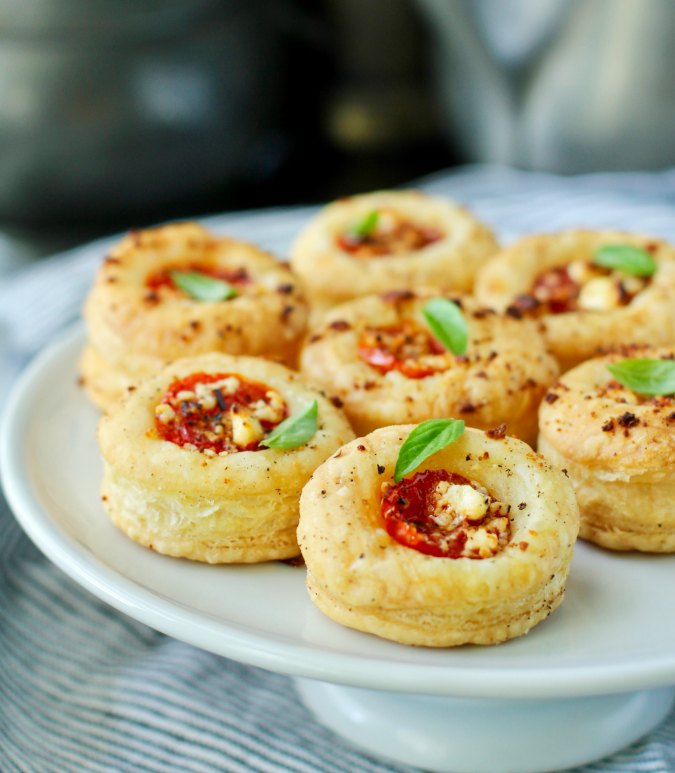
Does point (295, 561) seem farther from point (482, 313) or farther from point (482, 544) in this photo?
point (482, 313)

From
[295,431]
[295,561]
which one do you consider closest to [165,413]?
[295,431]

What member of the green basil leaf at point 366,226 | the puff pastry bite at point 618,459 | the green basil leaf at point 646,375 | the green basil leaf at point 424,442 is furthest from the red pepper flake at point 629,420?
the green basil leaf at point 366,226

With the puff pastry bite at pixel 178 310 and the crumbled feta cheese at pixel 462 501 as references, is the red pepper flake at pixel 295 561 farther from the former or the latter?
the puff pastry bite at pixel 178 310

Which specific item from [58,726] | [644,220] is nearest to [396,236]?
[644,220]

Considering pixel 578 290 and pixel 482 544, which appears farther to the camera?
pixel 578 290

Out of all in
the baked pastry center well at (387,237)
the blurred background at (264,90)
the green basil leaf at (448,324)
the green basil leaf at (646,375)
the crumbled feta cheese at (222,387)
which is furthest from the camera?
the blurred background at (264,90)

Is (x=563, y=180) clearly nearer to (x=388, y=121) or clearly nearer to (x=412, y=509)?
(x=388, y=121)
